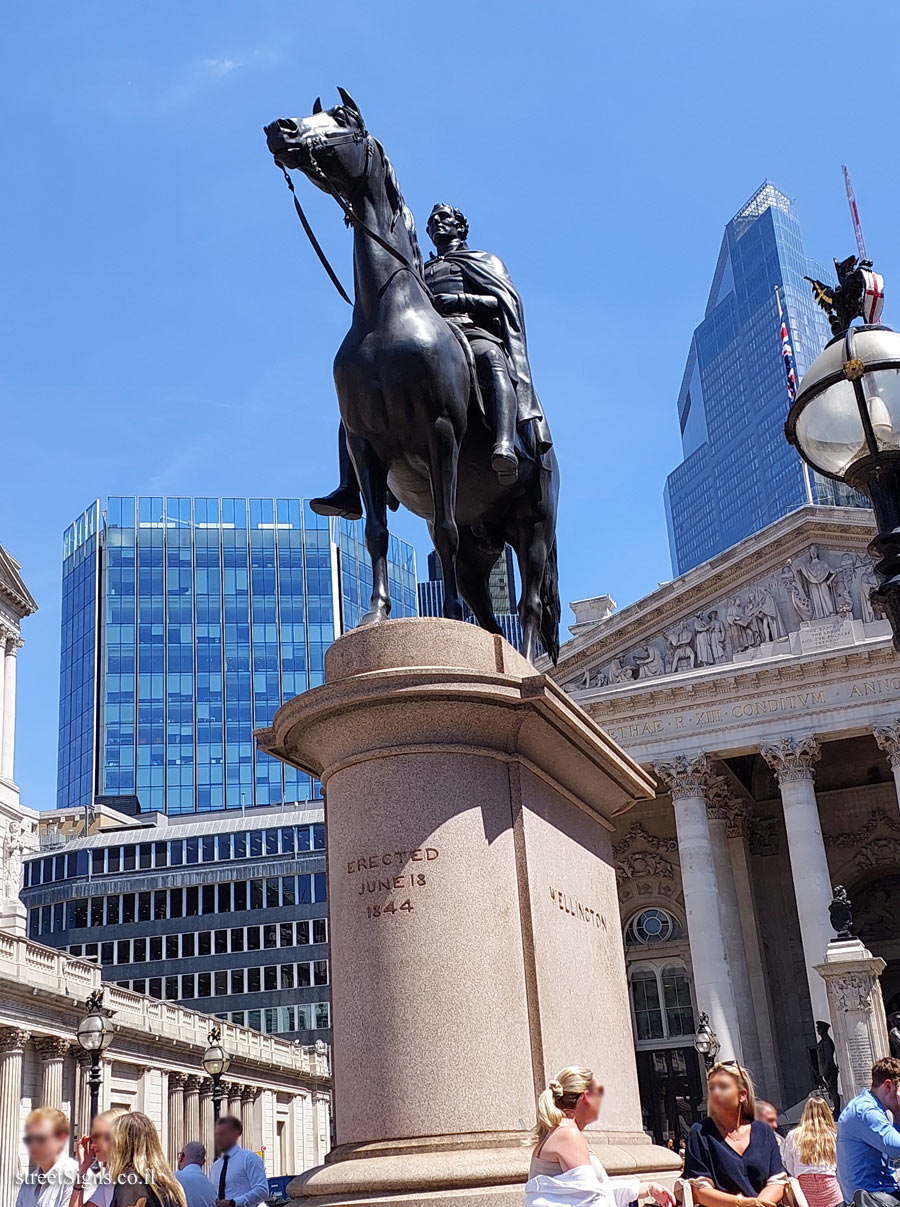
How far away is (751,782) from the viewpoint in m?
53.5

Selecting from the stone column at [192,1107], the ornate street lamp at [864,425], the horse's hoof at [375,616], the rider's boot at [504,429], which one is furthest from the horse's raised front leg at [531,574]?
the stone column at [192,1107]

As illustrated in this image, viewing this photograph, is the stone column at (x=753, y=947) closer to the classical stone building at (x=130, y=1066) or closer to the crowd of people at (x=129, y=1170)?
the classical stone building at (x=130, y=1066)

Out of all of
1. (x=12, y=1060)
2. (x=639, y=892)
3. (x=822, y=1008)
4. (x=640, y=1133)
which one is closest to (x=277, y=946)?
(x=639, y=892)

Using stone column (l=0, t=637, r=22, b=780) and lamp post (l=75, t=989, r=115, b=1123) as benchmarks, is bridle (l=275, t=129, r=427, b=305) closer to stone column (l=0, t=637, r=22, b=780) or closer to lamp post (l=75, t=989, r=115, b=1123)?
lamp post (l=75, t=989, r=115, b=1123)

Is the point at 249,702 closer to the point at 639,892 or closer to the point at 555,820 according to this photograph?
the point at 639,892

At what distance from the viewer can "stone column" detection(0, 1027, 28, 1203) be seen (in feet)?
129

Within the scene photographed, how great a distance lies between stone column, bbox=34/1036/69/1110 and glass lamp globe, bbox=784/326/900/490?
41.0 metres

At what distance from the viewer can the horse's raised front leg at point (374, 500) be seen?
27.8 feet

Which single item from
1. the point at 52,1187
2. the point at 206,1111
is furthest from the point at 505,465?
the point at 206,1111

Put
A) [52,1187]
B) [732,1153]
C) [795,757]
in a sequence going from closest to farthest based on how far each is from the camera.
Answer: [732,1153], [52,1187], [795,757]

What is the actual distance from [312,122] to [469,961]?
5069 mm

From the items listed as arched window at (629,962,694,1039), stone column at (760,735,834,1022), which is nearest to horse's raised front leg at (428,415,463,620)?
stone column at (760,735,834,1022)

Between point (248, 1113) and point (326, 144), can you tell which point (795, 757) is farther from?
point (326, 144)

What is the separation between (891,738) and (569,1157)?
41.6 metres
